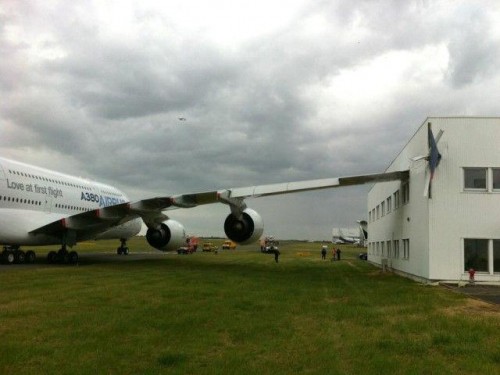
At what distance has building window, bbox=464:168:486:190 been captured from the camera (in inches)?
850

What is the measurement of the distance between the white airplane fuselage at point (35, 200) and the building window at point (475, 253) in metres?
21.1

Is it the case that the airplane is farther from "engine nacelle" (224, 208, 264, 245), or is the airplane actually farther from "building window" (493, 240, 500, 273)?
"building window" (493, 240, 500, 273)

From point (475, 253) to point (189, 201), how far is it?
13348 mm

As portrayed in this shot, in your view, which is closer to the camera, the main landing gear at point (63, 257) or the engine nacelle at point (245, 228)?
the engine nacelle at point (245, 228)

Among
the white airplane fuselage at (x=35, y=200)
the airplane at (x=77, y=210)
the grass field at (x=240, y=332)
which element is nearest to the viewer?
the grass field at (x=240, y=332)

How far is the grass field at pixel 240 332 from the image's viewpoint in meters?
7.41

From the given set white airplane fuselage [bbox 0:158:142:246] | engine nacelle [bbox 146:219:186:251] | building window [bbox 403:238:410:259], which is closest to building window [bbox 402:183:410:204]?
building window [bbox 403:238:410:259]

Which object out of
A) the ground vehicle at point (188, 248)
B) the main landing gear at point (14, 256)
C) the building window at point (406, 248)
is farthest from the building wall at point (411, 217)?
the ground vehicle at point (188, 248)

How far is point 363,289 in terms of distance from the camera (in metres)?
18.4

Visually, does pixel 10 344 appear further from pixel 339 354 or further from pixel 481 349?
pixel 481 349

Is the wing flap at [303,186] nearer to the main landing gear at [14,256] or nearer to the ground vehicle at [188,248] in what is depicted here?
the main landing gear at [14,256]

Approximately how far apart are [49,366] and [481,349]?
6.78 metres

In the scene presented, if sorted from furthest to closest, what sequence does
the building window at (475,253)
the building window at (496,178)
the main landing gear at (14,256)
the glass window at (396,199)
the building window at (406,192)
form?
the glass window at (396,199) < the main landing gear at (14,256) < the building window at (406,192) < the building window at (496,178) < the building window at (475,253)

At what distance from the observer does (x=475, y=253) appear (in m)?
21.3
